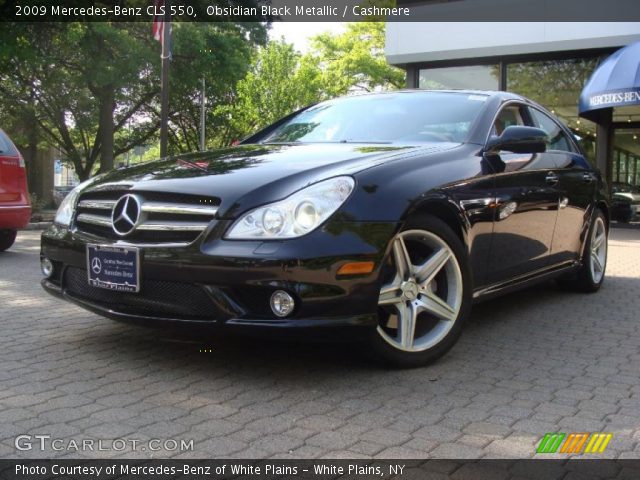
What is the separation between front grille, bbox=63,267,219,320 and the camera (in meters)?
3.05

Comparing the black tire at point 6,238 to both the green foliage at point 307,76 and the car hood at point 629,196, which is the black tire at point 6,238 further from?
the green foliage at point 307,76

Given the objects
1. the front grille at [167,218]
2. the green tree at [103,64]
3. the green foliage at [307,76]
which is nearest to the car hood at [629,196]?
the green tree at [103,64]

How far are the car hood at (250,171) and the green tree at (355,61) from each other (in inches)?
1122

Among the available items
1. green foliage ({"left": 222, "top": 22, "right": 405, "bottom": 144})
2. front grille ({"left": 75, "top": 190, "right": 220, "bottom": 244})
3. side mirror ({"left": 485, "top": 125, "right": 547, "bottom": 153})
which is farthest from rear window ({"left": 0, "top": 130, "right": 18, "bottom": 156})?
green foliage ({"left": 222, "top": 22, "right": 405, "bottom": 144})

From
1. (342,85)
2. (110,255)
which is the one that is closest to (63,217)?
(110,255)

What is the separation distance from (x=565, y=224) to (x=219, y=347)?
112 inches

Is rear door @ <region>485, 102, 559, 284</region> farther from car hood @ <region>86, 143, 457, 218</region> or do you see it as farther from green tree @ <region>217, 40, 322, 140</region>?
green tree @ <region>217, 40, 322, 140</region>

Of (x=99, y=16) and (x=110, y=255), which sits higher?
(x=99, y=16)

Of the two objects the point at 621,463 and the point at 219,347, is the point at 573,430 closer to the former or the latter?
the point at 621,463

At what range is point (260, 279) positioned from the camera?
2928 mm

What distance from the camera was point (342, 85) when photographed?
107 ft

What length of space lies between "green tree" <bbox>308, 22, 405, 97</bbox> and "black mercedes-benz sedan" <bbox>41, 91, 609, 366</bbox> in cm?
2814

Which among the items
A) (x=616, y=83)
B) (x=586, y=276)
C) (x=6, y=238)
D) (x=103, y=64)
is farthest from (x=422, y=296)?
(x=103, y=64)

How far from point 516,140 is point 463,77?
13.0 metres
